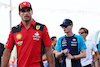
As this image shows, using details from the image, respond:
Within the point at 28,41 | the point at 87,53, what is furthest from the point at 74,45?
the point at 87,53

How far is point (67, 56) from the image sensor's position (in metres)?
6.21

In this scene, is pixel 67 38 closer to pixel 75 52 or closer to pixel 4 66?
pixel 75 52

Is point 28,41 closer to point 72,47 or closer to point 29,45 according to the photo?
point 29,45

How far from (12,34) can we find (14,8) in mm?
16331

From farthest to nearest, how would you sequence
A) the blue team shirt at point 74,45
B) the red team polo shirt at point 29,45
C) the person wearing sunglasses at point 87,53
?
the person wearing sunglasses at point 87,53
the blue team shirt at point 74,45
the red team polo shirt at point 29,45

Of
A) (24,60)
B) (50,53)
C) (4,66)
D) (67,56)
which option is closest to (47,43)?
(50,53)

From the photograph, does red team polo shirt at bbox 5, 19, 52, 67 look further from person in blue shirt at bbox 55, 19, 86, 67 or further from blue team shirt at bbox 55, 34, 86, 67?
blue team shirt at bbox 55, 34, 86, 67

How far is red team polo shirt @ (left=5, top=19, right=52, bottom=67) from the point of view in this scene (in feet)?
13.6

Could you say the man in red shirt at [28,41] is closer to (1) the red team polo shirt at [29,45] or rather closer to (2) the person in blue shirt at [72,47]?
(1) the red team polo shirt at [29,45]

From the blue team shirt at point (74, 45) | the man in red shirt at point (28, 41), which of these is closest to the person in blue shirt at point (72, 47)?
the blue team shirt at point (74, 45)

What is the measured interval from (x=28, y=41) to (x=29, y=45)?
7 cm

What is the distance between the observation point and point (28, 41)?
416 centimetres

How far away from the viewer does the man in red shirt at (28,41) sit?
4.14m

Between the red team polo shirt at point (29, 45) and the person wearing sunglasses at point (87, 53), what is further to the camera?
the person wearing sunglasses at point (87, 53)
